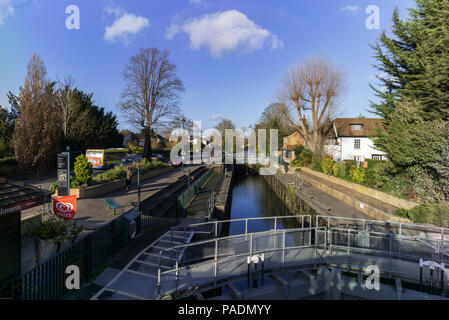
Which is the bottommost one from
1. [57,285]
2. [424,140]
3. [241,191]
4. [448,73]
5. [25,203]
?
[241,191]

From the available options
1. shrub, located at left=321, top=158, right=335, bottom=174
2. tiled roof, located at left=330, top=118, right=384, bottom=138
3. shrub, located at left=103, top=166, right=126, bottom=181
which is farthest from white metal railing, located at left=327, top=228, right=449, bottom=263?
tiled roof, located at left=330, top=118, right=384, bottom=138

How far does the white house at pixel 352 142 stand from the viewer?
39.6m

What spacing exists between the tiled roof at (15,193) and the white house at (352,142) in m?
38.2

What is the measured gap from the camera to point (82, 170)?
1550 cm

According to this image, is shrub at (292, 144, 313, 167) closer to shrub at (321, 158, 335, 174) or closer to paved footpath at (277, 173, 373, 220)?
shrub at (321, 158, 335, 174)

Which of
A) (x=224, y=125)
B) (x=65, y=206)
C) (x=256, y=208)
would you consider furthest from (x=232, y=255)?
(x=224, y=125)

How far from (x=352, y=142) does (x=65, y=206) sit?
40650 mm

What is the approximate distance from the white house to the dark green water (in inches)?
510

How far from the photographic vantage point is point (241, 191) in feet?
119

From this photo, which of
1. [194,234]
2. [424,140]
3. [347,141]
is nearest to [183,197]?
[194,234]

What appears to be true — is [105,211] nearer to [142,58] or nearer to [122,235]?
[122,235]

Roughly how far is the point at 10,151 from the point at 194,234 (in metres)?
25.0

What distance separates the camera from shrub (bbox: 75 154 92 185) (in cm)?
1543
